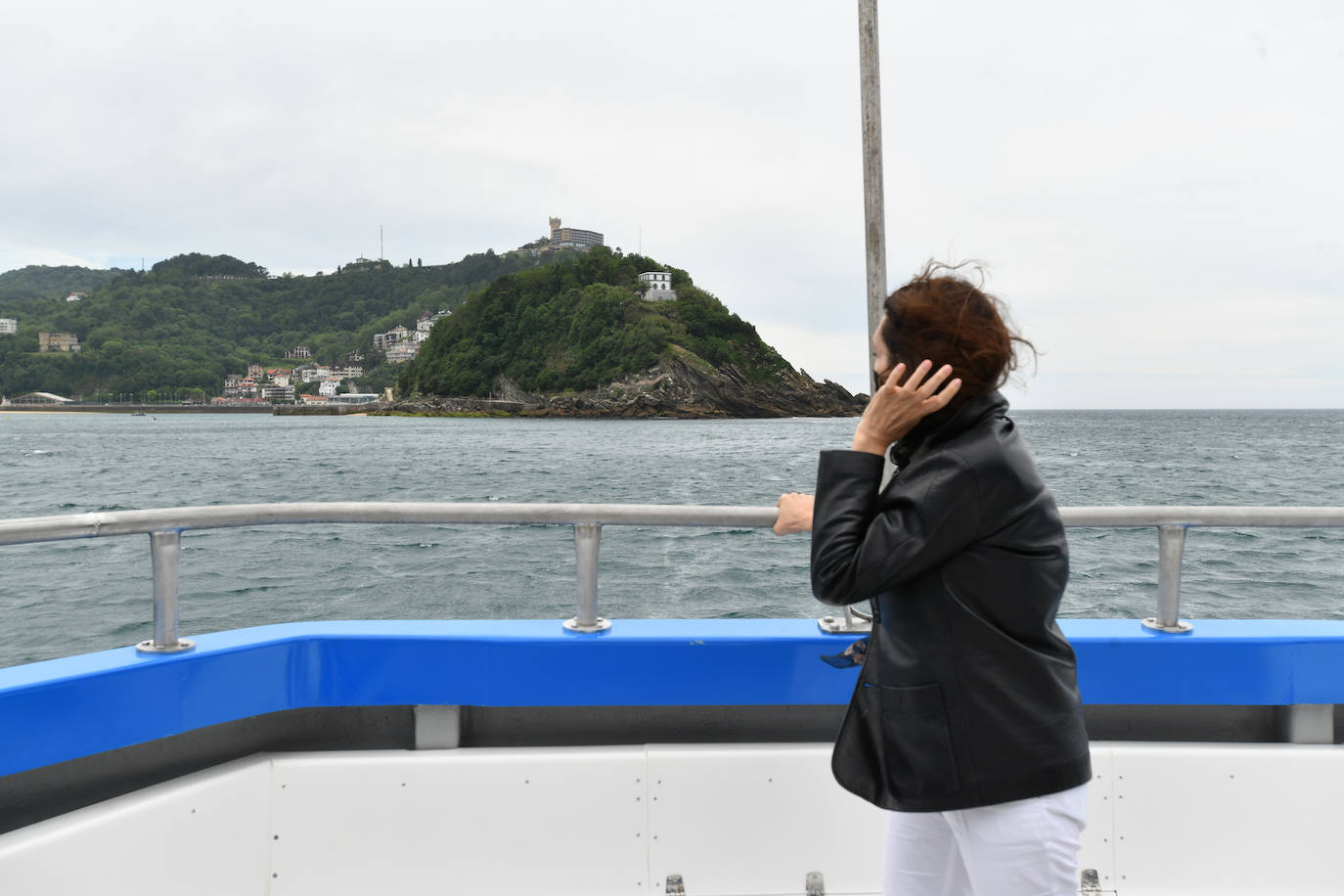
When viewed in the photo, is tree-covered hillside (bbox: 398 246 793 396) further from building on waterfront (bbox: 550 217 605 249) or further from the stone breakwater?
building on waterfront (bbox: 550 217 605 249)

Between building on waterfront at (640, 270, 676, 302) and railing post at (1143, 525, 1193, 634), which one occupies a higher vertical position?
→ building on waterfront at (640, 270, 676, 302)

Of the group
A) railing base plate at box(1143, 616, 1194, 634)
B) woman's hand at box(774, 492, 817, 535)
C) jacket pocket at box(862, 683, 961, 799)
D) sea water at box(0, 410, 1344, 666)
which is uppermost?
woman's hand at box(774, 492, 817, 535)

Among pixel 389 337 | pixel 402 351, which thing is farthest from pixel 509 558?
pixel 389 337

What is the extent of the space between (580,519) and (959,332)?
1258 mm

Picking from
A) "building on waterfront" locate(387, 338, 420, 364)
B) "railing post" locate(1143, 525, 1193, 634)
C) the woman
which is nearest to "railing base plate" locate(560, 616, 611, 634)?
the woman

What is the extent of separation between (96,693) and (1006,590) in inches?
78.4

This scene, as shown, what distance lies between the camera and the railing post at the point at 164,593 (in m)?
2.20

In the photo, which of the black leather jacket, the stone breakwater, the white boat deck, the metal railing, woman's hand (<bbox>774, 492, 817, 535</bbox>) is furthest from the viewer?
the stone breakwater

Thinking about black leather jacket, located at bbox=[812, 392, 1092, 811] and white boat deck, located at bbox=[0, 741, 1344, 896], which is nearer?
black leather jacket, located at bbox=[812, 392, 1092, 811]

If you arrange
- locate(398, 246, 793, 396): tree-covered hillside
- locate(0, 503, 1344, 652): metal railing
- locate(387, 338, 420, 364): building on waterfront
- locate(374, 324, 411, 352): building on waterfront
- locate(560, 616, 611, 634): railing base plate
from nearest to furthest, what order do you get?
locate(0, 503, 1344, 652): metal railing
locate(560, 616, 611, 634): railing base plate
locate(398, 246, 793, 396): tree-covered hillside
locate(387, 338, 420, 364): building on waterfront
locate(374, 324, 411, 352): building on waterfront

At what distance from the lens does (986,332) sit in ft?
4.20

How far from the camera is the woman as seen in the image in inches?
49.5

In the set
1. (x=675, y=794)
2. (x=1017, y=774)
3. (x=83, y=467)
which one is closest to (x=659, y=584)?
(x=675, y=794)

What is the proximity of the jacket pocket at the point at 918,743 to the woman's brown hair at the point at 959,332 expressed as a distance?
44cm
